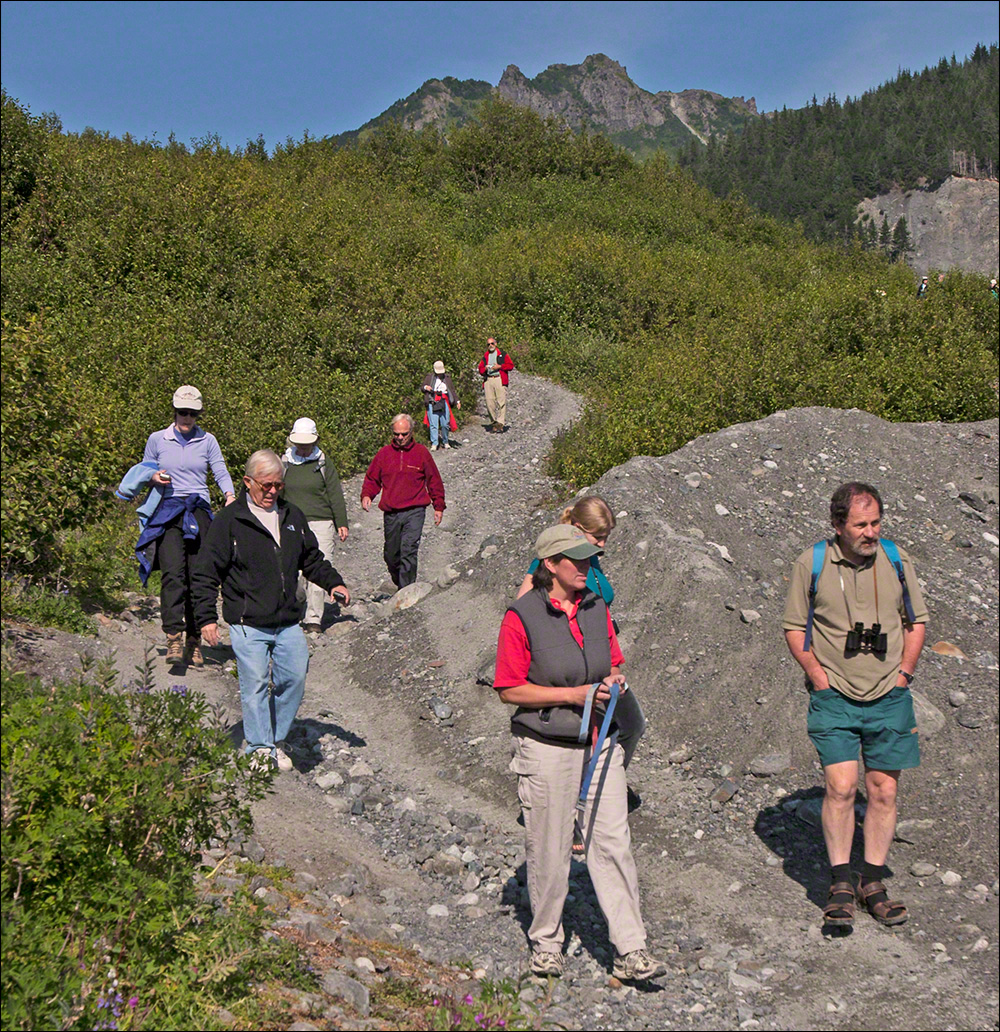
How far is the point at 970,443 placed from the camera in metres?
13.1

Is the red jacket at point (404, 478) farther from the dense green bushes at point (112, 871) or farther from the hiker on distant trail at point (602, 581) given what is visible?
the dense green bushes at point (112, 871)

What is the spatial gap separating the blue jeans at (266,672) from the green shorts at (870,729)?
312 cm

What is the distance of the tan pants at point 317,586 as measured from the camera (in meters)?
9.09

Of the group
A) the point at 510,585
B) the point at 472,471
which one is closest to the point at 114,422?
the point at 510,585

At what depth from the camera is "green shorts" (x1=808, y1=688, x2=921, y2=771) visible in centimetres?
464

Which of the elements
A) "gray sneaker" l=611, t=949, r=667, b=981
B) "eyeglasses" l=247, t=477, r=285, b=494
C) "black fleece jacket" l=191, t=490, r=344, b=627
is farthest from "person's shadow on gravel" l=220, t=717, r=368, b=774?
"gray sneaker" l=611, t=949, r=667, b=981

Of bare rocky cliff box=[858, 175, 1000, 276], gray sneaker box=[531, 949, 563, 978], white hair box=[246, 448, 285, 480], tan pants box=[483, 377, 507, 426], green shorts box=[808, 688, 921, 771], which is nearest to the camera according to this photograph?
gray sneaker box=[531, 949, 563, 978]

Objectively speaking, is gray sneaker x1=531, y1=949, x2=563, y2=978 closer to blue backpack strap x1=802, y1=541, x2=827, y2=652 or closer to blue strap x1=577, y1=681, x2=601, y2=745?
blue strap x1=577, y1=681, x2=601, y2=745

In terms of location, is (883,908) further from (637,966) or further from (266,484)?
(266,484)

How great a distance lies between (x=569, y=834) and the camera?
421cm

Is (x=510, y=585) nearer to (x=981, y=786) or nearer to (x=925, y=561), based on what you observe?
(x=925, y=561)

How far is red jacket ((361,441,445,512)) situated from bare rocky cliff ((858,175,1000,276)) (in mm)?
108666

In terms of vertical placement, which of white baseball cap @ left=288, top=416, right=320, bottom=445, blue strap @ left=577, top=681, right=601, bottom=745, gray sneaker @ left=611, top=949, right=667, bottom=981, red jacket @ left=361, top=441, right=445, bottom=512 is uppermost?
white baseball cap @ left=288, top=416, right=320, bottom=445

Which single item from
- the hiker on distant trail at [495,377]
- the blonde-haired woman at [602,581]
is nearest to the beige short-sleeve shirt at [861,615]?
the blonde-haired woman at [602,581]
